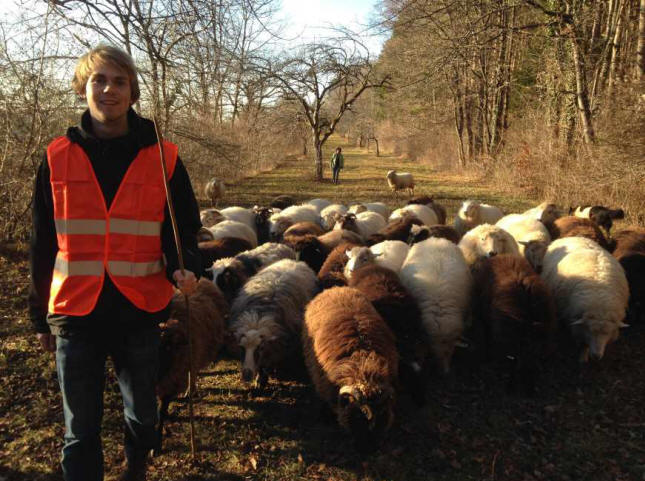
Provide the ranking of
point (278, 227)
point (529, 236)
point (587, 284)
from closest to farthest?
point (587, 284) < point (529, 236) < point (278, 227)

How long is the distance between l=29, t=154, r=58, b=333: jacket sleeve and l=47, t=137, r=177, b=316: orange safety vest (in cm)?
6

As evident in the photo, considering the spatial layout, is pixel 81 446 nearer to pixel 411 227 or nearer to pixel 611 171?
pixel 411 227

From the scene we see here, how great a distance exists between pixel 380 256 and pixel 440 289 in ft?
4.76

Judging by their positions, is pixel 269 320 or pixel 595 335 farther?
pixel 595 335

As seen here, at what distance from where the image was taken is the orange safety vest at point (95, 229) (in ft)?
6.72

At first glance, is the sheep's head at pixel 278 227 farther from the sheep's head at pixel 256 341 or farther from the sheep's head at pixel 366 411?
the sheep's head at pixel 366 411

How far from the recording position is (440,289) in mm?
5051

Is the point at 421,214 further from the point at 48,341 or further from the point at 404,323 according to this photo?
the point at 48,341

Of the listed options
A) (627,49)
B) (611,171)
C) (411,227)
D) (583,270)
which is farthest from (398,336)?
(627,49)

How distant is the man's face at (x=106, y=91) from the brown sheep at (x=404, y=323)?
3.27m

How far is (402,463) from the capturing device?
11.6ft

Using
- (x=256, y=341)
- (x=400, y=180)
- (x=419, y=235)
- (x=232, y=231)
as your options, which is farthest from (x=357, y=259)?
(x=400, y=180)

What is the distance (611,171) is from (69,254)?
464 inches

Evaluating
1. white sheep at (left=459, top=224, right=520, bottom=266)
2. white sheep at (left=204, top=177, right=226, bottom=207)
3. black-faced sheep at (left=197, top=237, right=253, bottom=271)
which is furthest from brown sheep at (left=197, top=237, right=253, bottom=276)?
white sheep at (left=204, top=177, right=226, bottom=207)
